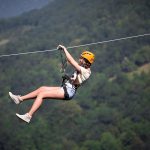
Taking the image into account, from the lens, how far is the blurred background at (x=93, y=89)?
87488 millimetres

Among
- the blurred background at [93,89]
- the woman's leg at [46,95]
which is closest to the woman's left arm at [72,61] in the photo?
the woman's leg at [46,95]

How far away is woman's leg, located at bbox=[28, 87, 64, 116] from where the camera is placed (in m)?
7.31

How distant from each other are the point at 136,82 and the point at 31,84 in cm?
3104

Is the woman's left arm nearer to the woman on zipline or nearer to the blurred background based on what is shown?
the woman on zipline

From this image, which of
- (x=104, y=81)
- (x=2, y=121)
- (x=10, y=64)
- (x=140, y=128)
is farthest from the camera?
(x=10, y=64)

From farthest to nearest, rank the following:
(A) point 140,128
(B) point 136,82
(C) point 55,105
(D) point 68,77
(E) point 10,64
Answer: (E) point 10,64
(B) point 136,82
(C) point 55,105
(A) point 140,128
(D) point 68,77

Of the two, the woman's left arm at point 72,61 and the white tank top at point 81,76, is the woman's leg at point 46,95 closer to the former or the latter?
the white tank top at point 81,76

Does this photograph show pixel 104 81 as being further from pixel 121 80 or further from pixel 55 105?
pixel 55 105

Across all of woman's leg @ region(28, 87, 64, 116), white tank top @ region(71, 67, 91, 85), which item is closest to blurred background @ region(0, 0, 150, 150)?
white tank top @ region(71, 67, 91, 85)

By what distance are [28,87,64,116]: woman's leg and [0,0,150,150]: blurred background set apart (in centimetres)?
7192

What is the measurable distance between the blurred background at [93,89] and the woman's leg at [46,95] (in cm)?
7192

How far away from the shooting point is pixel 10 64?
6156 inches

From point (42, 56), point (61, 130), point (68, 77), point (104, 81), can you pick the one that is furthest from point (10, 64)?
point (68, 77)

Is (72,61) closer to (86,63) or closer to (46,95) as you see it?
(86,63)
